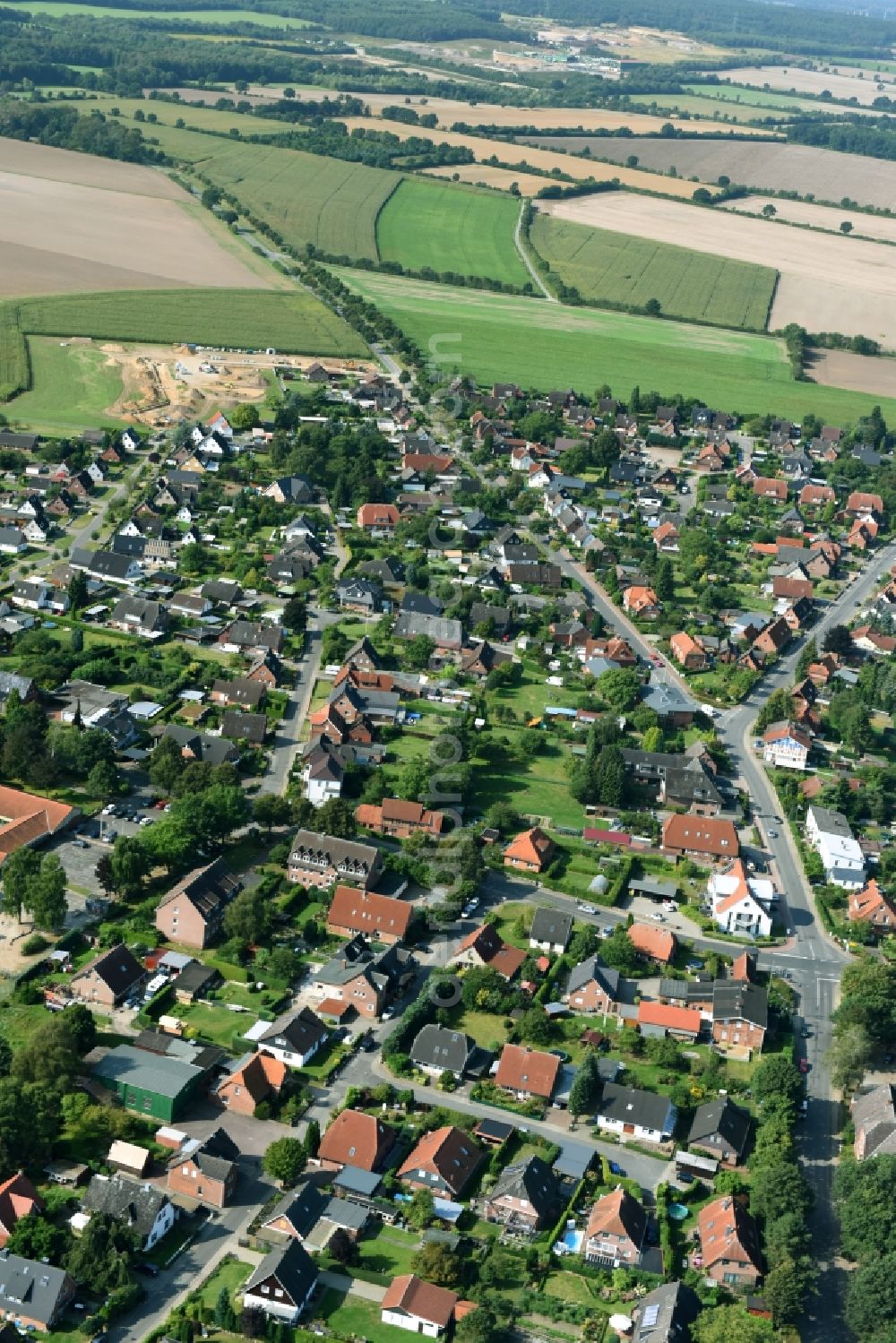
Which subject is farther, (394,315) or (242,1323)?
(394,315)

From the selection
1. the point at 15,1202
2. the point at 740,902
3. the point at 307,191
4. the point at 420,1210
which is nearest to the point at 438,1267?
the point at 420,1210

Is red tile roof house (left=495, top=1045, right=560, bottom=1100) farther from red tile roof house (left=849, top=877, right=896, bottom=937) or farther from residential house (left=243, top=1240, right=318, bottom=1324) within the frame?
red tile roof house (left=849, top=877, right=896, bottom=937)

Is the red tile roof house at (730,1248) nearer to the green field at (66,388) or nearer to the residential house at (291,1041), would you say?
the residential house at (291,1041)

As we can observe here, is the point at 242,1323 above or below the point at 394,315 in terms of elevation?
below

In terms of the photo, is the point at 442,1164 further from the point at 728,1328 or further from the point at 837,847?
the point at 837,847

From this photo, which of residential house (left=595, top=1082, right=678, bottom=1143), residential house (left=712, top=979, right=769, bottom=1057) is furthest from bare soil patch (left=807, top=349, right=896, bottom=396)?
residential house (left=595, top=1082, right=678, bottom=1143)

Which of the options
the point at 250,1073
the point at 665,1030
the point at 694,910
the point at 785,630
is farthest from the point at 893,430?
the point at 250,1073

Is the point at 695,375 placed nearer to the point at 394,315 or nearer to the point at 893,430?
the point at 893,430

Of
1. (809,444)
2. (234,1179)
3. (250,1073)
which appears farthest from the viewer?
(809,444)
